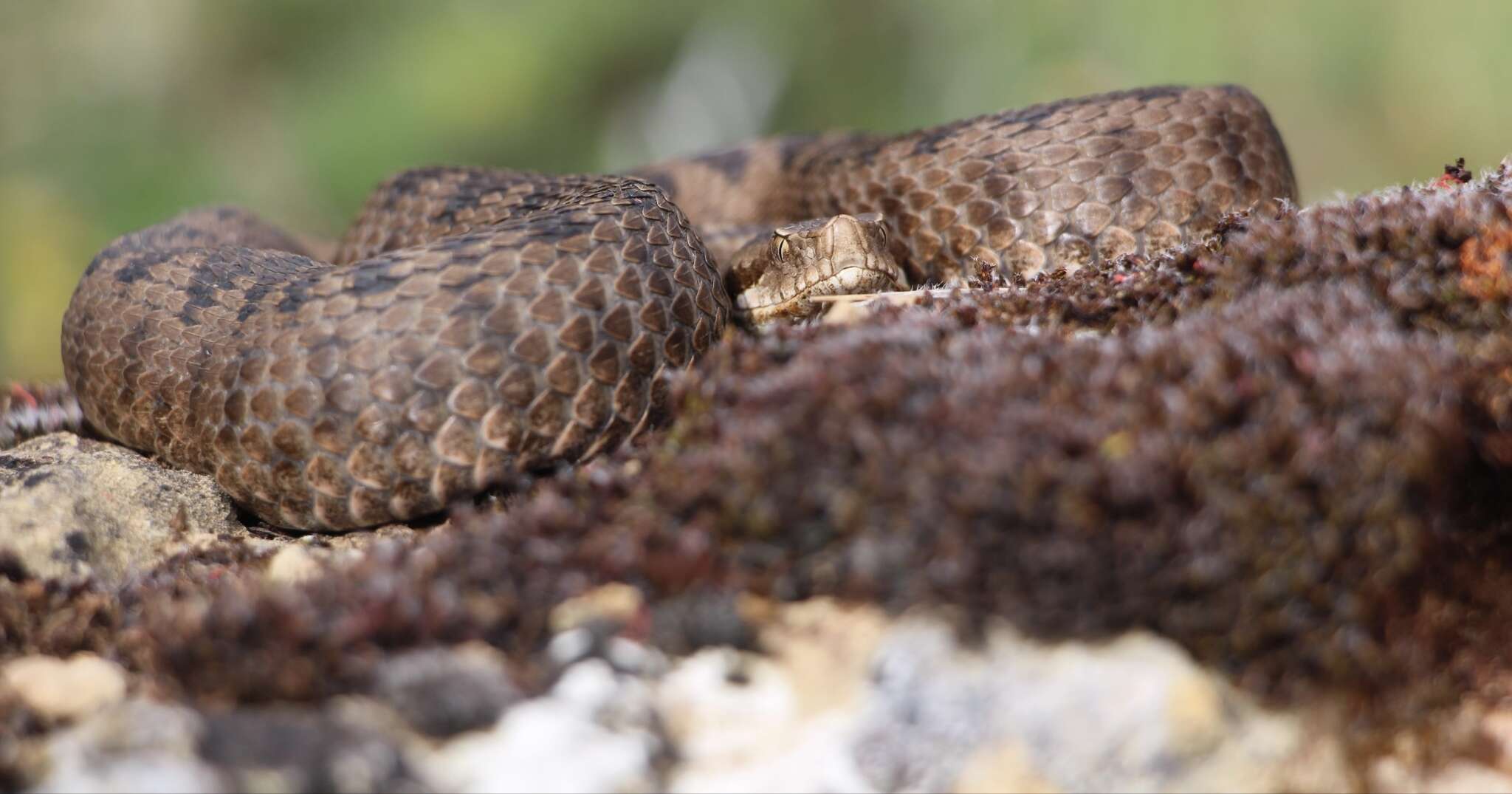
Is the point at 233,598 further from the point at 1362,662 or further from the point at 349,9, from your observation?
the point at 349,9

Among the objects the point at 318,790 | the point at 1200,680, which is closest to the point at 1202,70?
the point at 1200,680

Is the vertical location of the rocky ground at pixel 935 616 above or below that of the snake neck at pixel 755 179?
below

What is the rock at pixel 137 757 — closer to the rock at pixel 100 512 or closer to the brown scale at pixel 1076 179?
the rock at pixel 100 512

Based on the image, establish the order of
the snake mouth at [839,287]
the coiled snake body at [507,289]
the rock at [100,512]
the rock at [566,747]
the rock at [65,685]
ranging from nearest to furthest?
the rock at [566,747]
the rock at [65,685]
the rock at [100,512]
the coiled snake body at [507,289]
the snake mouth at [839,287]

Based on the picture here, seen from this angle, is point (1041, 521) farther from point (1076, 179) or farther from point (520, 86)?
point (520, 86)

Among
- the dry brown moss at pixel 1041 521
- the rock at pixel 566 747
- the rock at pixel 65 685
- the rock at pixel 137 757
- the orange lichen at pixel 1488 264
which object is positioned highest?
the orange lichen at pixel 1488 264

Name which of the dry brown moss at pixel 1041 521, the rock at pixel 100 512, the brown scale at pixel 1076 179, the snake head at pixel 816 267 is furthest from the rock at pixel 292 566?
the brown scale at pixel 1076 179
